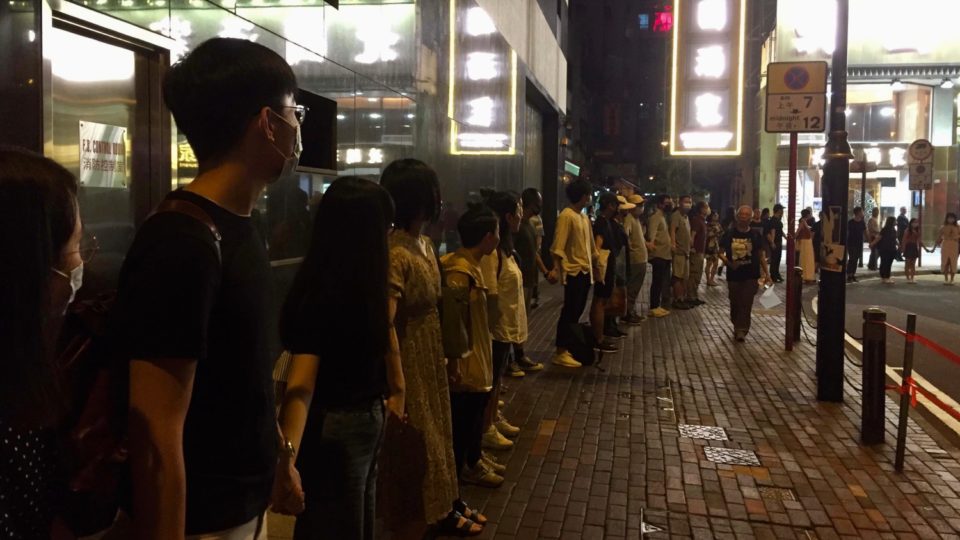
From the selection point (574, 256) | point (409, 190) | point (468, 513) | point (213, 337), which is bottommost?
point (468, 513)

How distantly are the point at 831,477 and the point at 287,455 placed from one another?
4675mm

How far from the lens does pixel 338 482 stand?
8.87 feet

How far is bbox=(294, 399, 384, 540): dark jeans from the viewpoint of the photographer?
8.86ft

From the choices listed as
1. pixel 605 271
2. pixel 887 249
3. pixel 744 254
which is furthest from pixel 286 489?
pixel 887 249

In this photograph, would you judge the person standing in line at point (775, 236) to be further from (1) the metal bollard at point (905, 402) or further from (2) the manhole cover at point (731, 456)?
(2) the manhole cover at point (731, 456)

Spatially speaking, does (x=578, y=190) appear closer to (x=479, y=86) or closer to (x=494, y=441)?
(x=479, y=86)

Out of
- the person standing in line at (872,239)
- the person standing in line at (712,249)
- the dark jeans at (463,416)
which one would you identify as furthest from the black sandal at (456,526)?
the person standing in line at (872,239)

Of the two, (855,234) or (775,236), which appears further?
(855,234)

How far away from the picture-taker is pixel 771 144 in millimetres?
35812

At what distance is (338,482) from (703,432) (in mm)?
4681

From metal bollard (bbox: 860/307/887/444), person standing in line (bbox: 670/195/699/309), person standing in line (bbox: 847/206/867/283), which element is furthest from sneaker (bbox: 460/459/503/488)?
person standing in line (bbox: 847/206/867/283)

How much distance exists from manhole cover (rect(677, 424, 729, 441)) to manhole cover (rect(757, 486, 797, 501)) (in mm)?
1140

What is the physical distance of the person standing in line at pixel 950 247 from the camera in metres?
21.0

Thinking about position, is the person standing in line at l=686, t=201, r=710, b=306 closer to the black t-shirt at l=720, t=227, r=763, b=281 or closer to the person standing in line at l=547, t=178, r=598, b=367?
the black t-shirt at l=720, t=227, r=763, b=281
